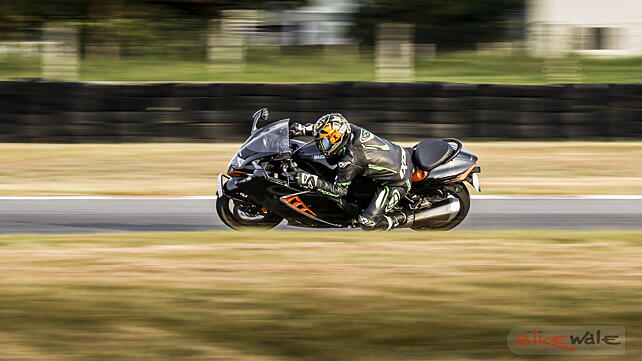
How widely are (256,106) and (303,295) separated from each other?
8.88 m

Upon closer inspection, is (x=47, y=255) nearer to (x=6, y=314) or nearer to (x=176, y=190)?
(x=6, y=314)

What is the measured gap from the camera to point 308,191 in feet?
28.9

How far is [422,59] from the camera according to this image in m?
17.5

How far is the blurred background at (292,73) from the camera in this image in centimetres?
1470

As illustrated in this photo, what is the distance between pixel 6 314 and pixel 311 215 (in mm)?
3813

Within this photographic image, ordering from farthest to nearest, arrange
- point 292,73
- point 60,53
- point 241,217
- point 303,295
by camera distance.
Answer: point 292,73
point 60,53
point 241,217
point 303,295

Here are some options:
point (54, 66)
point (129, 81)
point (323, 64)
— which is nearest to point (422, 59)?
point (323, 64)

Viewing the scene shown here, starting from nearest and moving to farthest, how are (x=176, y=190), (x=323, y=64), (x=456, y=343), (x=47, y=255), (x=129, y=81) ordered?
(x=456, y=343), (x=47, y=255), (x=176, y=190), (x=129, y=81), (x=323, y=64)

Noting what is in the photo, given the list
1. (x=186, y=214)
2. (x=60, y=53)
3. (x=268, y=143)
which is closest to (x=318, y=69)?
(x=60, y=53)

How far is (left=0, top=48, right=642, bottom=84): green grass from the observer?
16.2 metres

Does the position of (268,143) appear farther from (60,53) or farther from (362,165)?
(60,53)

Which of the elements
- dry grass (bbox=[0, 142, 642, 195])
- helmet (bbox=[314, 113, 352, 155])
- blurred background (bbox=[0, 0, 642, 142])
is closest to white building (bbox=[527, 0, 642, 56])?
blurred background (bbox=[0, 0, 642, 142])

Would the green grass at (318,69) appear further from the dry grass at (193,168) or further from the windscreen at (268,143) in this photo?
the windscreen at (268,143)

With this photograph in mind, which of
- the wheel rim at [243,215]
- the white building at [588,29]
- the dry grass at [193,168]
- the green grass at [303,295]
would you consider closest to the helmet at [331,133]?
the green grass at [303,295]
